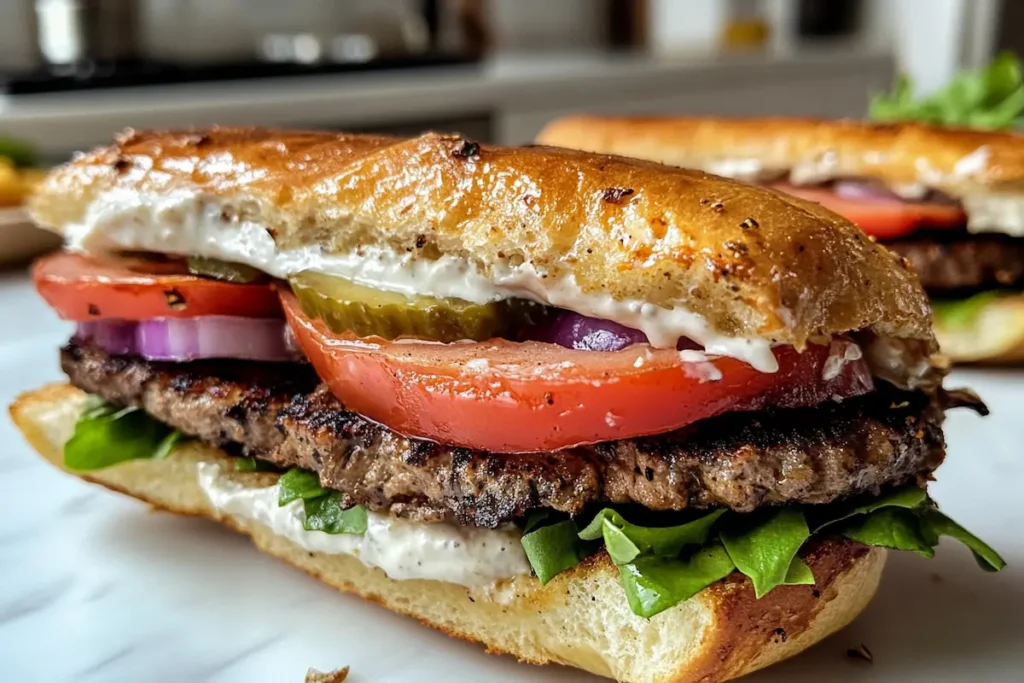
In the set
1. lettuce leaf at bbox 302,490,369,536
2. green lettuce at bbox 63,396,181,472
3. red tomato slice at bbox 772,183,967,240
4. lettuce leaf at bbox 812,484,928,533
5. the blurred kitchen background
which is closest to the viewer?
lettuce leaf at bbox 812,484,928,533

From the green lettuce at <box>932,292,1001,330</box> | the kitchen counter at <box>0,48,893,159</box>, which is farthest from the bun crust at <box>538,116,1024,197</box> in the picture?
the kitchen counter at <box>0,48,893,159</box>

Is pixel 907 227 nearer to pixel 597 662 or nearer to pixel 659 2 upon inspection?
pixel 597 662

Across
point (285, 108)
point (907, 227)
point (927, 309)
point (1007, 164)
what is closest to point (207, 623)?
point (927, 309)

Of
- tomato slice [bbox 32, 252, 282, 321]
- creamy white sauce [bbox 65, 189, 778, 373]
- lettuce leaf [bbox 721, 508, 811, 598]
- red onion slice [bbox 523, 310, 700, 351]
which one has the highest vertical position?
creamy white sauce [bbox 65, 189, 778, 373]

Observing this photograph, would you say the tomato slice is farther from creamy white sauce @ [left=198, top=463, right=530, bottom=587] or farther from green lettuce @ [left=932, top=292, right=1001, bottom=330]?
green lettuce @ [left=932, top=292, right=1001, bottom=330]

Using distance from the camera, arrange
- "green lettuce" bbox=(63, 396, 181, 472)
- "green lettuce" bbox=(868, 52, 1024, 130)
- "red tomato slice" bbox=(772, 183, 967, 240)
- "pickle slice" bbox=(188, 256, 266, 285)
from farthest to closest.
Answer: "green lettuce" bbox=(868, 52, 1024, 130), "red tomato slice" bbox=(772, 183, 967, 240), "green lettuce" bbox=(63, 396, 181, 472), "pickle slice" bbox=(188, 256, 266, 285)

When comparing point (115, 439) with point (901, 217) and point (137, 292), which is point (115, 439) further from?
point (901, 217)

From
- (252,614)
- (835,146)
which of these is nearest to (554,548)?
(252,614)
